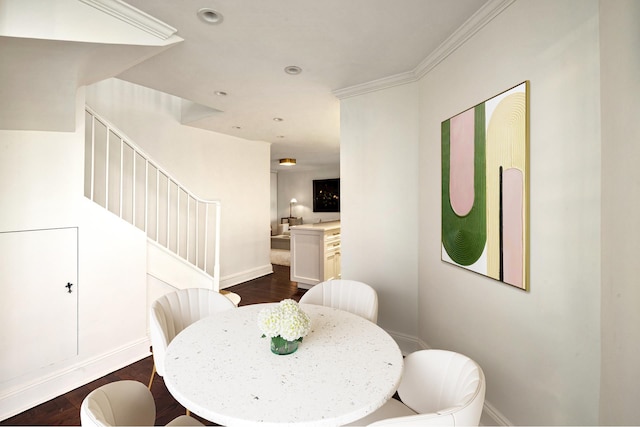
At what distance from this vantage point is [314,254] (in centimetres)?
432

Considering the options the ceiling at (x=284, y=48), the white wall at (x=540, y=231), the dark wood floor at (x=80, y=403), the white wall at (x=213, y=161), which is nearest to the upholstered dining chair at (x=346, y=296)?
the white wall at (x=540, y=231)

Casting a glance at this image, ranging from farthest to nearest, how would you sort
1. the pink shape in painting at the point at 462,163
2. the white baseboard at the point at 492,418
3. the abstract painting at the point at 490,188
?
the pink shape in painting at the point at 462,163
the white baseboard at the point at 492,418
the abstract painting at the point at 490,188

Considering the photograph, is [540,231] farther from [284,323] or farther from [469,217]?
[284,323]

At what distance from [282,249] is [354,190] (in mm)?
5265

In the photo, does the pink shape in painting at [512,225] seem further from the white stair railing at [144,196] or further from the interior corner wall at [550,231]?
the white stair railing at [144,196]

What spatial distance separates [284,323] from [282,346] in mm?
128

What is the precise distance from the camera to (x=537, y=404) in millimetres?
1348

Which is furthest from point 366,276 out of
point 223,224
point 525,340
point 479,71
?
point 223,224

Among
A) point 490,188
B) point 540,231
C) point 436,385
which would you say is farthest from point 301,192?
point 436,385

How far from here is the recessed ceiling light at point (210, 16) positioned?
1.66 meters

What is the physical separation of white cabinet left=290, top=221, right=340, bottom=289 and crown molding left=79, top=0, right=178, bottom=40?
9.65ft

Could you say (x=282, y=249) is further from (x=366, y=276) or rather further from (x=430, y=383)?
(x=430, y=383)

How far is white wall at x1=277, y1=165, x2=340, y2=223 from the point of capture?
30.3 feet

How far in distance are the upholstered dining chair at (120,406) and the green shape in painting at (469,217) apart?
170cm
